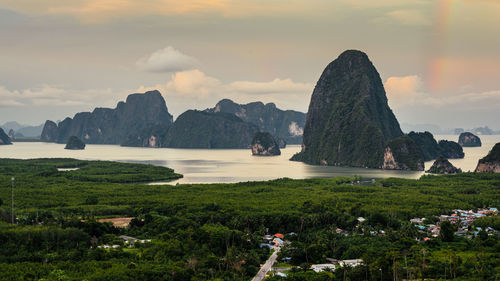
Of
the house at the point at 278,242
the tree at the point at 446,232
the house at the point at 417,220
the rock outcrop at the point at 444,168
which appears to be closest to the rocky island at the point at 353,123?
the rock outcrop at the point at 444,168

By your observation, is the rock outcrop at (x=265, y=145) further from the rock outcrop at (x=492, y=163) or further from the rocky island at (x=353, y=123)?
the rock outcrop at (x=492, y=163)

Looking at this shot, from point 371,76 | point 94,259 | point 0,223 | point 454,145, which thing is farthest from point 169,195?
point 454,145

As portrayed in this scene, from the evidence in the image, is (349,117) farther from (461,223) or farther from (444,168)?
(461,223)

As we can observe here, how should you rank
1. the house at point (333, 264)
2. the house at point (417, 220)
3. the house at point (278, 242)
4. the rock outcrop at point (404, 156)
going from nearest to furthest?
1. the house at point (333, 264)
2. the house at point (278, 242)
3. the house at point (417, 220)
4. the rock outcrop at point (404, 156)

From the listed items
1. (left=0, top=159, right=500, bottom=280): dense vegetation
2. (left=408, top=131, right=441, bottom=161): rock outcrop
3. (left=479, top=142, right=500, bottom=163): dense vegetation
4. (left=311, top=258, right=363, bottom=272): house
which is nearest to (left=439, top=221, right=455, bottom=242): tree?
(left=0, top=159, right=500, bottom=280): dense vegetation

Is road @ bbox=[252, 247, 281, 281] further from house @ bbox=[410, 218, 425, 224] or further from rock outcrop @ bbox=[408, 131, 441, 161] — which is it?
rock outcrop @ bbox=[408, 131, 441, 161]

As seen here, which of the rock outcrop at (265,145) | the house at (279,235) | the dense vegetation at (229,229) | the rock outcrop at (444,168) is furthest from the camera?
the rock outcrop at (265,145)

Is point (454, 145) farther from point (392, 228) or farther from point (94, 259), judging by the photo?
point (94, 259)
